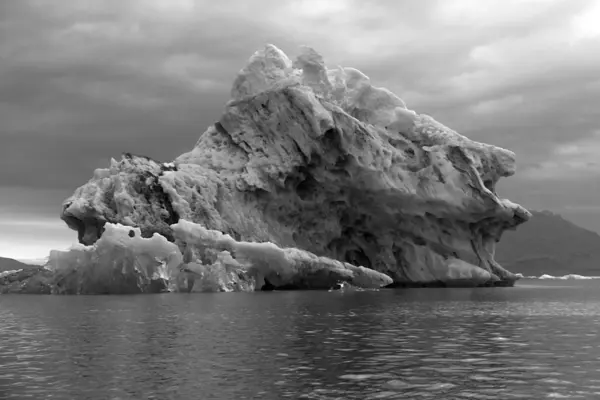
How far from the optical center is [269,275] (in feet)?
164

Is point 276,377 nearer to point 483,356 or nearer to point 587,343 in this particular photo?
point 483,356

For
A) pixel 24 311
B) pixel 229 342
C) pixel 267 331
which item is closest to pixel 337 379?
pixel 229 342

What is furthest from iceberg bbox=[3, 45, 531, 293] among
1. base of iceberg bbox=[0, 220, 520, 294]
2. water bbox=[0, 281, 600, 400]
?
water bbox=[0, 281, 600, 400]

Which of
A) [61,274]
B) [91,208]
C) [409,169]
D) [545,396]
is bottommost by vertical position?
[545,396]

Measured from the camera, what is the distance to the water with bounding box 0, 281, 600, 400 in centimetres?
1269

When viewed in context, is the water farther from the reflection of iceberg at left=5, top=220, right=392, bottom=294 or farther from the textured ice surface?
the textured ice surface

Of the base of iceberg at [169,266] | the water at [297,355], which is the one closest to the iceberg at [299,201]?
the base of iceberg at [169,266]

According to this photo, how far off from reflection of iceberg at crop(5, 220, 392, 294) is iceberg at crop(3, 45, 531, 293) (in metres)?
0.09

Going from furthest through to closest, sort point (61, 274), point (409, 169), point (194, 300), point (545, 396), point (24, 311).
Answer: point (409, 169) < point (61, 274) < point (194, 300) < point (24, 311) < point (545, 396)

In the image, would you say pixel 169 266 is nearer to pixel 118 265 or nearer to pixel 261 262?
pixel 118 265

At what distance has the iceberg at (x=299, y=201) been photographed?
46.5m

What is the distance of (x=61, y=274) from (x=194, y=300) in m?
13.5

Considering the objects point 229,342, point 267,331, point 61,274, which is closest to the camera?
point 229,342

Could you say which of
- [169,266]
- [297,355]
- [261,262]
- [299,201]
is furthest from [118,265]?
[297,355]
